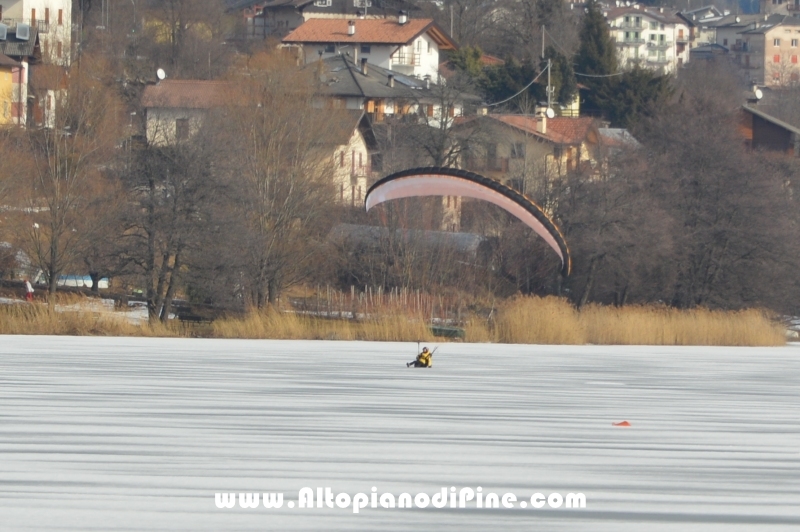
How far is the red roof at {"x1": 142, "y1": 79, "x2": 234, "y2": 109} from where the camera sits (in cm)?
3002

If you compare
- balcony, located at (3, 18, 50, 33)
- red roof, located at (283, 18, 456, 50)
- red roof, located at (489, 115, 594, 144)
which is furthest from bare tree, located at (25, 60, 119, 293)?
red roof, located at (283, 18, 456, 50)

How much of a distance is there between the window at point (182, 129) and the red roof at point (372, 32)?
90.4 feet

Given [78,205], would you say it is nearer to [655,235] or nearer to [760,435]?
[655,235]

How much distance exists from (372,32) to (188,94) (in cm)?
2124

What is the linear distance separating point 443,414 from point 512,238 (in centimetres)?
2277

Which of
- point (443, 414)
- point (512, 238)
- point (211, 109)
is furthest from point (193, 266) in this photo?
point (443, 414)

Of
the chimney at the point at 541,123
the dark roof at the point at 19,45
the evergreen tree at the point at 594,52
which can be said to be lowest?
the chimney at the point at 541,123

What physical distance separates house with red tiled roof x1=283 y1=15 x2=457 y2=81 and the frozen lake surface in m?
47.4

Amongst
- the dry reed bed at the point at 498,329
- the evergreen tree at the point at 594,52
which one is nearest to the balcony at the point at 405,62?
the evergreen tree at the point at 594,52

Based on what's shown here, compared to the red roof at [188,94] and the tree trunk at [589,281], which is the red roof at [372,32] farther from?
the tree trunk at [589,281]

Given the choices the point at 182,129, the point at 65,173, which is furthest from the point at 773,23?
the point at 65,173

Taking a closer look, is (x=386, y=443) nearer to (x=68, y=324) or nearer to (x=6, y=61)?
(x=68, y=324)

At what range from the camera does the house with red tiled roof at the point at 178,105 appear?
2811cm

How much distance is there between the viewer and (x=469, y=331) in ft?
52.5
